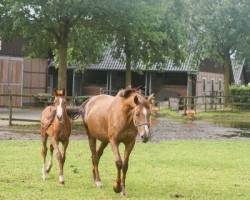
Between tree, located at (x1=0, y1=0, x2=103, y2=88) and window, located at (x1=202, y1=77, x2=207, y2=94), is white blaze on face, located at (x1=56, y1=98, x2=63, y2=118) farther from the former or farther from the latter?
window, located at (x1=202, y1=77, x2=207, y2=94)

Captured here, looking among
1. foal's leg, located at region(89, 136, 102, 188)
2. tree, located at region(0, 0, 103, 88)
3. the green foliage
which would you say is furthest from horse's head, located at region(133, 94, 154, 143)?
the green foliage

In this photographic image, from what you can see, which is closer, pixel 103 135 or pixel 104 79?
pixel 103 135

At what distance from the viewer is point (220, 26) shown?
44.0m

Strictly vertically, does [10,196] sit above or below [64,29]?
below

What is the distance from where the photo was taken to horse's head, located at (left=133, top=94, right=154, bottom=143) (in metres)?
8.48

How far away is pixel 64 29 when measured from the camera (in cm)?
2722

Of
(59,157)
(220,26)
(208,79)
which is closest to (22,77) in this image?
(220,26)

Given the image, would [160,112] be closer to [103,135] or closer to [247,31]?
[247,31]

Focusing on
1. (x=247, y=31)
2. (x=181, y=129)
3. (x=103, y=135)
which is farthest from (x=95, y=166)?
(x=247, y=31)

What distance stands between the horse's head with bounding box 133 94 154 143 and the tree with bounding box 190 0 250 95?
3578 centimetres

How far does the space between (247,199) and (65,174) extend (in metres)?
3.75

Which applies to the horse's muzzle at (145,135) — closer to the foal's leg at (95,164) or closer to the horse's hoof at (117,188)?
the horse's hoof at (117,188)

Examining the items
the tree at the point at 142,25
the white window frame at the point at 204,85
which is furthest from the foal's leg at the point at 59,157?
the white window frame at the point at 204,85

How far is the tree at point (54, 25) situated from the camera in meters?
24.2
